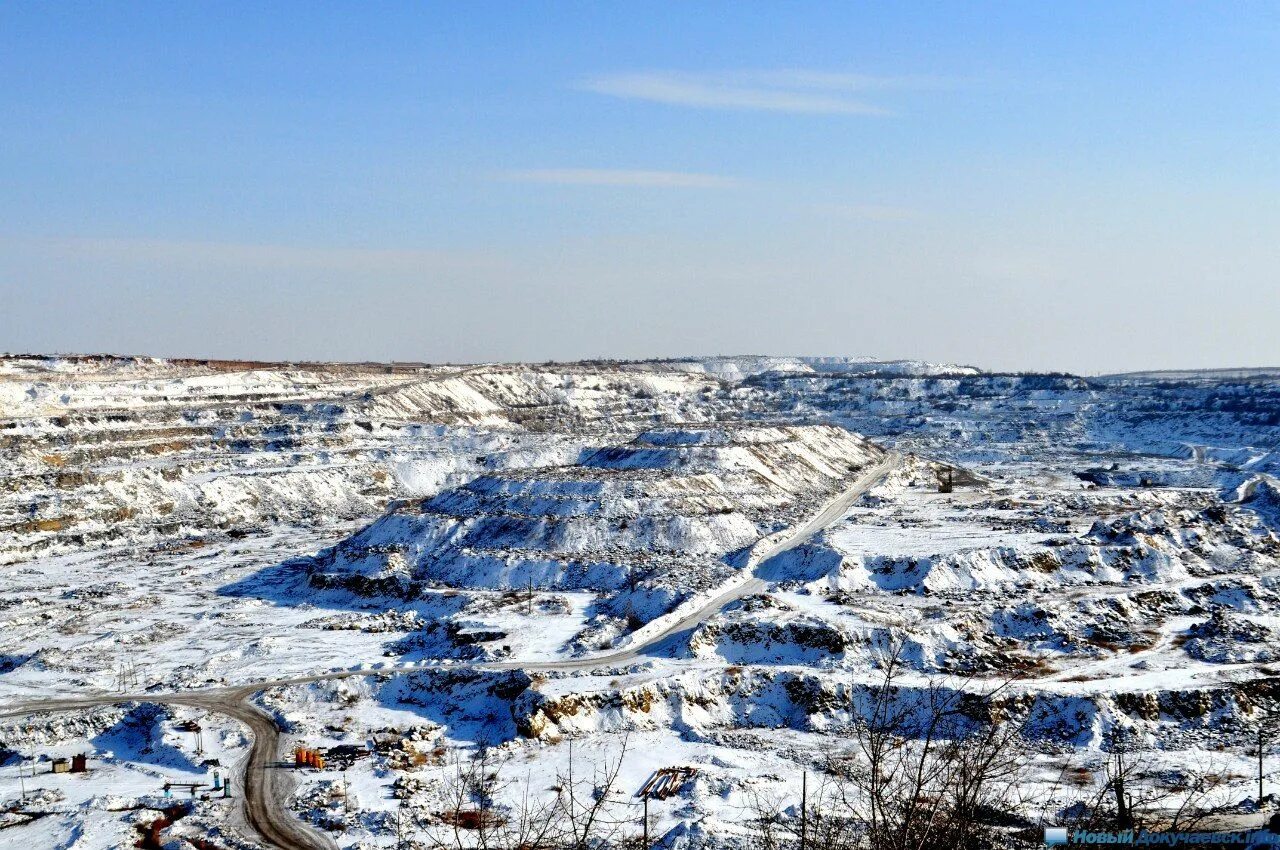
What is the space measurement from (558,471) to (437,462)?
2276 centimetres

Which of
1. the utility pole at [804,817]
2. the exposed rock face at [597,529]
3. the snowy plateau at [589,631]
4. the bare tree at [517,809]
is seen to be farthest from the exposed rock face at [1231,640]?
the bare tree at [517,809]

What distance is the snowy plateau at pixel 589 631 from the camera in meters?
32.2

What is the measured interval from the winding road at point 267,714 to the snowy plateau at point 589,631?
16cm

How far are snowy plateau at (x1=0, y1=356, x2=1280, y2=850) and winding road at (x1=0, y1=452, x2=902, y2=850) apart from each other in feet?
0.54

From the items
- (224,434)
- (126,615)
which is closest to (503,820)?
(126,615)

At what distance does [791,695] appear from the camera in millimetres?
40938

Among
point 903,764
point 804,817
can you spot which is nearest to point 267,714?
point 903,764

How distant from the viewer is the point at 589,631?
4934 cm

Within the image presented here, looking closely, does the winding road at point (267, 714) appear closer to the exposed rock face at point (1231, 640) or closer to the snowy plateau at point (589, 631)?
the snowy plateau at point (589, 631)

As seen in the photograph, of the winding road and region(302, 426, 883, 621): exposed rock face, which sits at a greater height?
region(302, 426, 883, 621): exposed rock face

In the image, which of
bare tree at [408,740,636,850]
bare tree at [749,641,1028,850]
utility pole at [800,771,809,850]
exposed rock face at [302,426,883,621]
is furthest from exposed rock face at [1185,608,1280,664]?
bare tree at [408,740,636,850]

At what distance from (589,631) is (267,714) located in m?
14.1

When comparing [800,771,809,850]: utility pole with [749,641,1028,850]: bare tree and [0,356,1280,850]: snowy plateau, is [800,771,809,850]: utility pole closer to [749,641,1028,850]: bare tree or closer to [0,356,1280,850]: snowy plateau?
[749,641,1028,850]: bare tree

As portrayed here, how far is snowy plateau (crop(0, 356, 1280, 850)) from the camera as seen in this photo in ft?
106
